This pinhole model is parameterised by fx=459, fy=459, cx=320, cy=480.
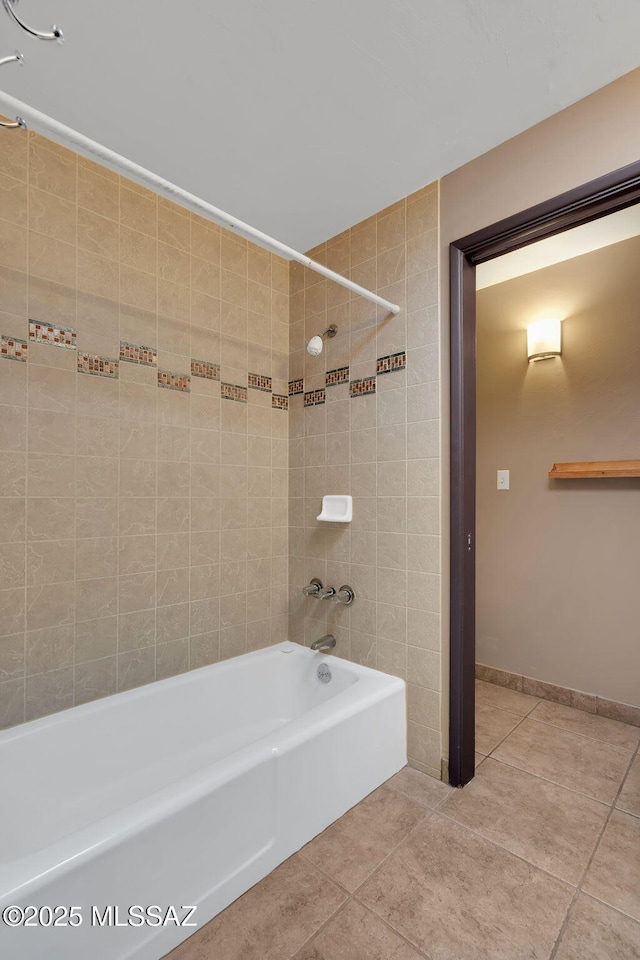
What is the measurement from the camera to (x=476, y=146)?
1.69m

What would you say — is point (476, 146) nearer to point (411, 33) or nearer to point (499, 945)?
point (411, 33)

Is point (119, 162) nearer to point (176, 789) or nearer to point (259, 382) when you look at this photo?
point (259, 382)

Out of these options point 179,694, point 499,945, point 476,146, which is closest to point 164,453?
point 179,694

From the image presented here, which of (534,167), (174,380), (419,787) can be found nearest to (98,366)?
(174,380)

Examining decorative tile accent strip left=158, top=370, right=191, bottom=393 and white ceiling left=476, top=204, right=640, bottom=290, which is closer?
decorative tile accent strip left=158, top=370, right=191, bottom=393

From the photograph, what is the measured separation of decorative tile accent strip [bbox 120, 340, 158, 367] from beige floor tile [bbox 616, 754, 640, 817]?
2453 mm

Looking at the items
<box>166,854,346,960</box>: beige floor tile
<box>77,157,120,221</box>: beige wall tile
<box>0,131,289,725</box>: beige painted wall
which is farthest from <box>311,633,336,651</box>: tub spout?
<box>77,157,120,221</box>: beige wall tile

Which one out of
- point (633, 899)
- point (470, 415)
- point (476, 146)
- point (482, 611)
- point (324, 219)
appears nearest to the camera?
point (633, 899)

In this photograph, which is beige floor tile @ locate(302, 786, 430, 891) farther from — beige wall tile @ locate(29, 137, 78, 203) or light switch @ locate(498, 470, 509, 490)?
beige wall tile @ locate(29, 137, 78, 203)

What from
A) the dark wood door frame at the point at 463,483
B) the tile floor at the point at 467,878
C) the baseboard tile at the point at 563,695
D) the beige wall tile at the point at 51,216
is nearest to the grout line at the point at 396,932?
the tile floor at the point at 467,878

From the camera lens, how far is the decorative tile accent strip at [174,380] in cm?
194

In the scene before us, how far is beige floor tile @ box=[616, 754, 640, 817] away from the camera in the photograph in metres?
1.65

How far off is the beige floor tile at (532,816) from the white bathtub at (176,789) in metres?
0.32

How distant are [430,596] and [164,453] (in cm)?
125
